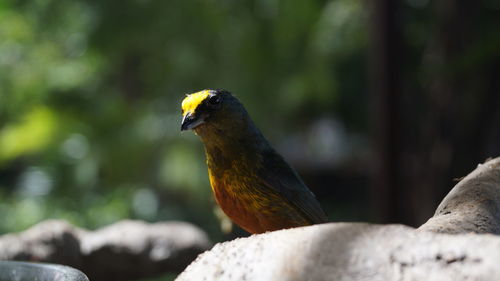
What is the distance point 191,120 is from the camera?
2.12 m

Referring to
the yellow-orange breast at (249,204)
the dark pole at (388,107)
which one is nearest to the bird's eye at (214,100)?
the yellow-orange breast at (249,204)

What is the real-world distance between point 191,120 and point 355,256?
0.97m

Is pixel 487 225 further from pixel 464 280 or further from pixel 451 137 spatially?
pixel 451 137

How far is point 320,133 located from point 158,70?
319cm

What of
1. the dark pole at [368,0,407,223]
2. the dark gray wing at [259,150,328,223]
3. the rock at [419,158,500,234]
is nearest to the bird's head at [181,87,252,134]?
the dark gray wing at [259,150,328,223]

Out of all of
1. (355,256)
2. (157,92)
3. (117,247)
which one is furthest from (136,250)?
(157,92)

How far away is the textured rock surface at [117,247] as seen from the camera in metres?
2.62

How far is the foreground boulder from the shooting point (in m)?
1.20

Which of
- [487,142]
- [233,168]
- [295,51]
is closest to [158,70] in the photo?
[295,51]

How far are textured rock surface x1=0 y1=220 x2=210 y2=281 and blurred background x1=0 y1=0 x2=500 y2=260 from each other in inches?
101

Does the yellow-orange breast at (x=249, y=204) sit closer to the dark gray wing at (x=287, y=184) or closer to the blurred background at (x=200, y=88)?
the dark gray wing at (x=287, y=184)

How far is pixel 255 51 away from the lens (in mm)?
6699

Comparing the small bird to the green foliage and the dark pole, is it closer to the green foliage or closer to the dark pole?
the dark pole

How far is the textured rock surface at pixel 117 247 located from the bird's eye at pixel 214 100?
878mm
